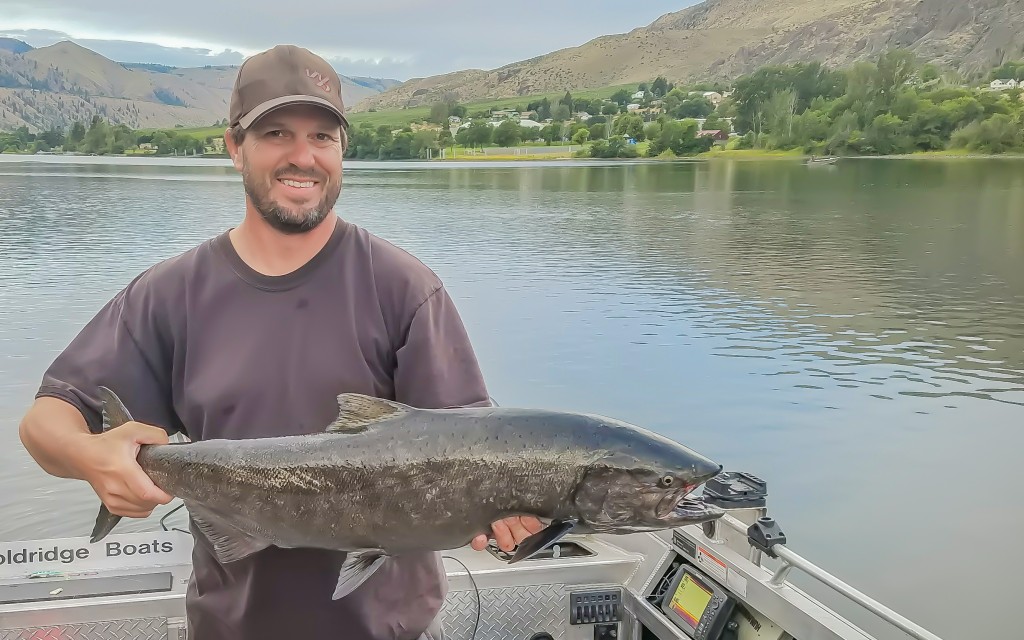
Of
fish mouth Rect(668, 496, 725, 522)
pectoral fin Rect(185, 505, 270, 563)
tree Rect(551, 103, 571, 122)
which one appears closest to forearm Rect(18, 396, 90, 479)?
pectoral fin Rect(185, 505, 270, 563)

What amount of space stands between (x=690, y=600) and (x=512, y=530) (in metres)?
2.31

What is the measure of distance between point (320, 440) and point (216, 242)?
0.71 m

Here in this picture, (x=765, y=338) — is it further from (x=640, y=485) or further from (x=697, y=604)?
(x=640, y=485)

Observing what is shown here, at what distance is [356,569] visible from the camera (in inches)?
97.5

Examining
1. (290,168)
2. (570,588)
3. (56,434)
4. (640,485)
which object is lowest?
(570,588)

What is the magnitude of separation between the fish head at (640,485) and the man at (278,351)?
0.71 ft

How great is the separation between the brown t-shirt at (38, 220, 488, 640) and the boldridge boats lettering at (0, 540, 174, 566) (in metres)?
2.09

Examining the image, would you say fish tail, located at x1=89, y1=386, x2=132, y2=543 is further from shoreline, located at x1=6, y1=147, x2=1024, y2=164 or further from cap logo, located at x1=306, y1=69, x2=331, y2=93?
shoreline, located at x1=6, y1=147, x2=1024, y2=164

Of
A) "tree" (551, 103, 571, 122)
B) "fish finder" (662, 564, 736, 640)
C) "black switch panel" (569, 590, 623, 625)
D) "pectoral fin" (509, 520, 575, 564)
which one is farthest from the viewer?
"tree" (551, 103, 571, 122)

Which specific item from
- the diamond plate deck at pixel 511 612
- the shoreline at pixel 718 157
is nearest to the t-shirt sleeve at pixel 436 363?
the diamond plate deck at pixel 511 612

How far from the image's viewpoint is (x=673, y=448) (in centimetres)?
254

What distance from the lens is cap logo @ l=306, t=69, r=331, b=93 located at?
2.68 m

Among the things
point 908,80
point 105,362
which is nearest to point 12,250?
point 105,362

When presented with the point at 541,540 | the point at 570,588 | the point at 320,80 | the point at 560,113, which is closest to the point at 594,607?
the point at 570,588
